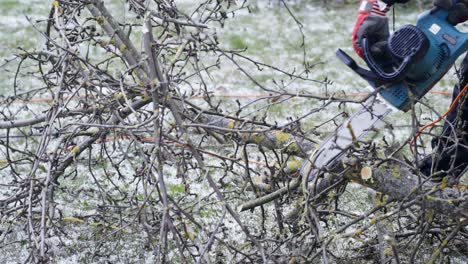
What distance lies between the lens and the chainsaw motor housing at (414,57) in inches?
118

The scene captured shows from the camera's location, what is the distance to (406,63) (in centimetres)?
296

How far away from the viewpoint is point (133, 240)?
11.7ft

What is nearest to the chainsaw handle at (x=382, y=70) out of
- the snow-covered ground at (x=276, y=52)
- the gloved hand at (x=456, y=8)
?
the gloved hand at (x=456, y=8)

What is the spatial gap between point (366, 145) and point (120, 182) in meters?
1.87

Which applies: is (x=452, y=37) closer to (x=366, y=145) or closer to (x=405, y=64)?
(x=405, y=64)

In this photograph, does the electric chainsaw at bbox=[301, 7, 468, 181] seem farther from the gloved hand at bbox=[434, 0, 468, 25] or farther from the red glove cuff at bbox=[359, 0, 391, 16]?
the red glove cuff at bbox=[359, 0, 391, 16]

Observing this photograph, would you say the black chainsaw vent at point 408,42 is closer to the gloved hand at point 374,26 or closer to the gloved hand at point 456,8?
the gloved hand at point 374,26

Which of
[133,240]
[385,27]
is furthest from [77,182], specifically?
[385,27]

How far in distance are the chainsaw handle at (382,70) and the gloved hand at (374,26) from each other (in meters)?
0.03

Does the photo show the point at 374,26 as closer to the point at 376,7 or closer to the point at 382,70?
the point at 376,7

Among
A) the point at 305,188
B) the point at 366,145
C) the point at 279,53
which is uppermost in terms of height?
Answer: the point at 279,53

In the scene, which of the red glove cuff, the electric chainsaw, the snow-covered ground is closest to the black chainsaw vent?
the electric chainsaw

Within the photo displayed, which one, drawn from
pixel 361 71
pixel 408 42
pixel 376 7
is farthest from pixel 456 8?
pixel 361 71

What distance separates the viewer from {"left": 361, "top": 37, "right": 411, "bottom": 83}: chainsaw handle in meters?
2.96
